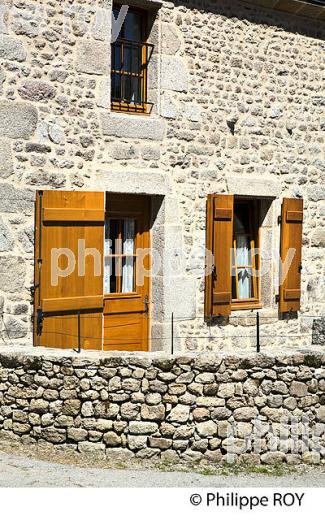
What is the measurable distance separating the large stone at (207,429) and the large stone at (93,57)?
13.1 feet

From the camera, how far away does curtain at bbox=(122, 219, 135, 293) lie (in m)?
10.1

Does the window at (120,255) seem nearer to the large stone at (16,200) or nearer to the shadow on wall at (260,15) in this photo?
the large stone at (16,200)

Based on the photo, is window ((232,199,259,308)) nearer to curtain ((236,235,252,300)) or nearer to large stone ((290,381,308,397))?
curtain ((236,235,252,300))

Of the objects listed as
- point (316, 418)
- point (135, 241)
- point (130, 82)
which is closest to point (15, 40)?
point (130, 82)

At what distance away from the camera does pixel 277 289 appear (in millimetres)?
11227

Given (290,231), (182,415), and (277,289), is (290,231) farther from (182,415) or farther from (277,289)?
(182,415)

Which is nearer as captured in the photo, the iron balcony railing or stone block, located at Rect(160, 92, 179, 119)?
the iron balcony railing

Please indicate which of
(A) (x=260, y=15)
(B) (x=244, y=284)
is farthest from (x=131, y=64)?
→ (B) (x=244, y=284)

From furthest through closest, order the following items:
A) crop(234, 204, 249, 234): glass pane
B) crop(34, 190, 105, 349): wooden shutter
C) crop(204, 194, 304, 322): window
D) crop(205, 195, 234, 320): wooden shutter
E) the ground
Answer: crop(234, 204, 249, 234): glass pane < crop(204, 194, 304, 322): window < crop(205, 195, 234, 320): wooden shutter < crop(34, 190, 105, 349): wooden shutter < the ground

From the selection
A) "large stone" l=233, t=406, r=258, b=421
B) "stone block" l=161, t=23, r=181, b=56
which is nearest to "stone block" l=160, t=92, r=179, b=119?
"stone block" l=161, t=23, r=181, b=56

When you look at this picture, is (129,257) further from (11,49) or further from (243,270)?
(11,49)

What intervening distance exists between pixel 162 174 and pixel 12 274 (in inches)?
87.3

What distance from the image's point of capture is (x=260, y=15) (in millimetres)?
10984

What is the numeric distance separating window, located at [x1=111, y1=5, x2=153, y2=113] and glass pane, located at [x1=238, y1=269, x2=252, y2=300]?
250cm
